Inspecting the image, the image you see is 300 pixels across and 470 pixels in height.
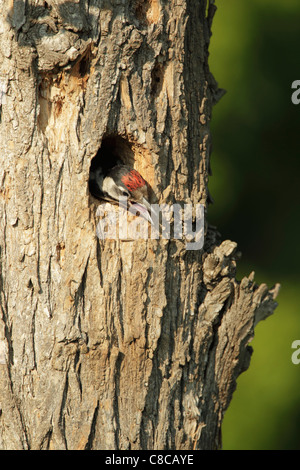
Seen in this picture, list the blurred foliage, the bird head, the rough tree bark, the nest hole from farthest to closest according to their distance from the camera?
the blurred foliage, the nest hole, the bird head, the rough tree bark

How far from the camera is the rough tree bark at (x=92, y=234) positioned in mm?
2811

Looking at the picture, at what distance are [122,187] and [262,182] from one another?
9.41 feet

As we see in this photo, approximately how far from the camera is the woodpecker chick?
2.97 metres

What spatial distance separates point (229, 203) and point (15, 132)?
3.05 meters

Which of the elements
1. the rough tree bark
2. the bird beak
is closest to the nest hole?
the rough tree bark

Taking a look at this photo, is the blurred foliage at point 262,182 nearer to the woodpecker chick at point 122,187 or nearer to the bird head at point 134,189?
the woodpecker chick at point 122,187

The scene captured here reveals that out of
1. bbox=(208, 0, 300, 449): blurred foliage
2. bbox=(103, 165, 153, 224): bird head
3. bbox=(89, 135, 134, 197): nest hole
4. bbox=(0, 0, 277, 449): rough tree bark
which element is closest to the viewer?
bbox=(0, 0, 277, 449): rough tree bark

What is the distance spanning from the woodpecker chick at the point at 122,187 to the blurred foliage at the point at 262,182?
92.8 inches

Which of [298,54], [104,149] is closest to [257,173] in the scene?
[298,54]

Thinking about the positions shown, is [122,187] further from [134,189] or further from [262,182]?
[262,182]

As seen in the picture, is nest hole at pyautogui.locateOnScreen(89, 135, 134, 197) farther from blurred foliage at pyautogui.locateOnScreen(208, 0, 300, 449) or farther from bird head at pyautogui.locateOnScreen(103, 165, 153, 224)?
blurred foliage at pyautogui.locateOnScreen(208, 0, 300, 449)

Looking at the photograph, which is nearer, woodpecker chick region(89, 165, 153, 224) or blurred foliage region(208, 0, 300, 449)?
woodpecker chick region(89, 165, 153, 224)

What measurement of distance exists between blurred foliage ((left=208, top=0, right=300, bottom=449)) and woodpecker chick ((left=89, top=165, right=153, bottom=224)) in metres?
2.36

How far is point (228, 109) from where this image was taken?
216 inches
